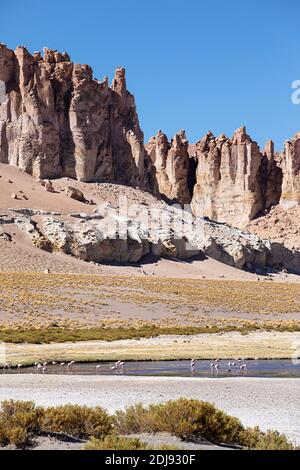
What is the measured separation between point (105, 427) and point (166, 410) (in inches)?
36.8

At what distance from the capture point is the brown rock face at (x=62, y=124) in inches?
3467

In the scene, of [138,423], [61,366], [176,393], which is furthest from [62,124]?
[138,423]

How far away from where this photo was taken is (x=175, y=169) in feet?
399

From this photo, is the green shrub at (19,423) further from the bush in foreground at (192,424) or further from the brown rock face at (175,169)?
the brown rock face at (175,169)

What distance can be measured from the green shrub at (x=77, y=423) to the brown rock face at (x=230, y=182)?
361 ft

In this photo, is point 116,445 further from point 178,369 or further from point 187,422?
point 178,369

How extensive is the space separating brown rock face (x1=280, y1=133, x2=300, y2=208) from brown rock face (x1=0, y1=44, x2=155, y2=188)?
1402 inches

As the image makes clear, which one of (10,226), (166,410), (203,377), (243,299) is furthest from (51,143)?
(166,410)

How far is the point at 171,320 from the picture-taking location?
47.9 metres

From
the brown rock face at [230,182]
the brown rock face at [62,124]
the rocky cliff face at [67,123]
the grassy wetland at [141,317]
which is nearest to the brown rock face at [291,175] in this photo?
the brown rock face at [230,182]

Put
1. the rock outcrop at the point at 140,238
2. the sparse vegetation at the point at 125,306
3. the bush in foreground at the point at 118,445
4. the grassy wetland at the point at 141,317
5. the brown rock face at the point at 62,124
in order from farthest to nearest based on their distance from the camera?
the brown rock face at the point at 62,124 < the rock outcrop at the point at 140,238 < the sparse vegetation at the point at 125,306 < the grassy wetland at the point at 141,317 < the bush in foreground at the point at 118,445

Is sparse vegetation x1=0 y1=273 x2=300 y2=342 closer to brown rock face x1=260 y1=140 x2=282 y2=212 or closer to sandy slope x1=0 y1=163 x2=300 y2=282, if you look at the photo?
sandy slope x1=0 y1=163 x2=300 y2=282

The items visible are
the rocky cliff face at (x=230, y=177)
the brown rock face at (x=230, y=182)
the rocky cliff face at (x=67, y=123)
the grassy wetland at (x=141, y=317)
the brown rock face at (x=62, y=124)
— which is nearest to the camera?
the grassy wetland at (x=141, y=317)

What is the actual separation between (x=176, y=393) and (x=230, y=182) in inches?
4199
